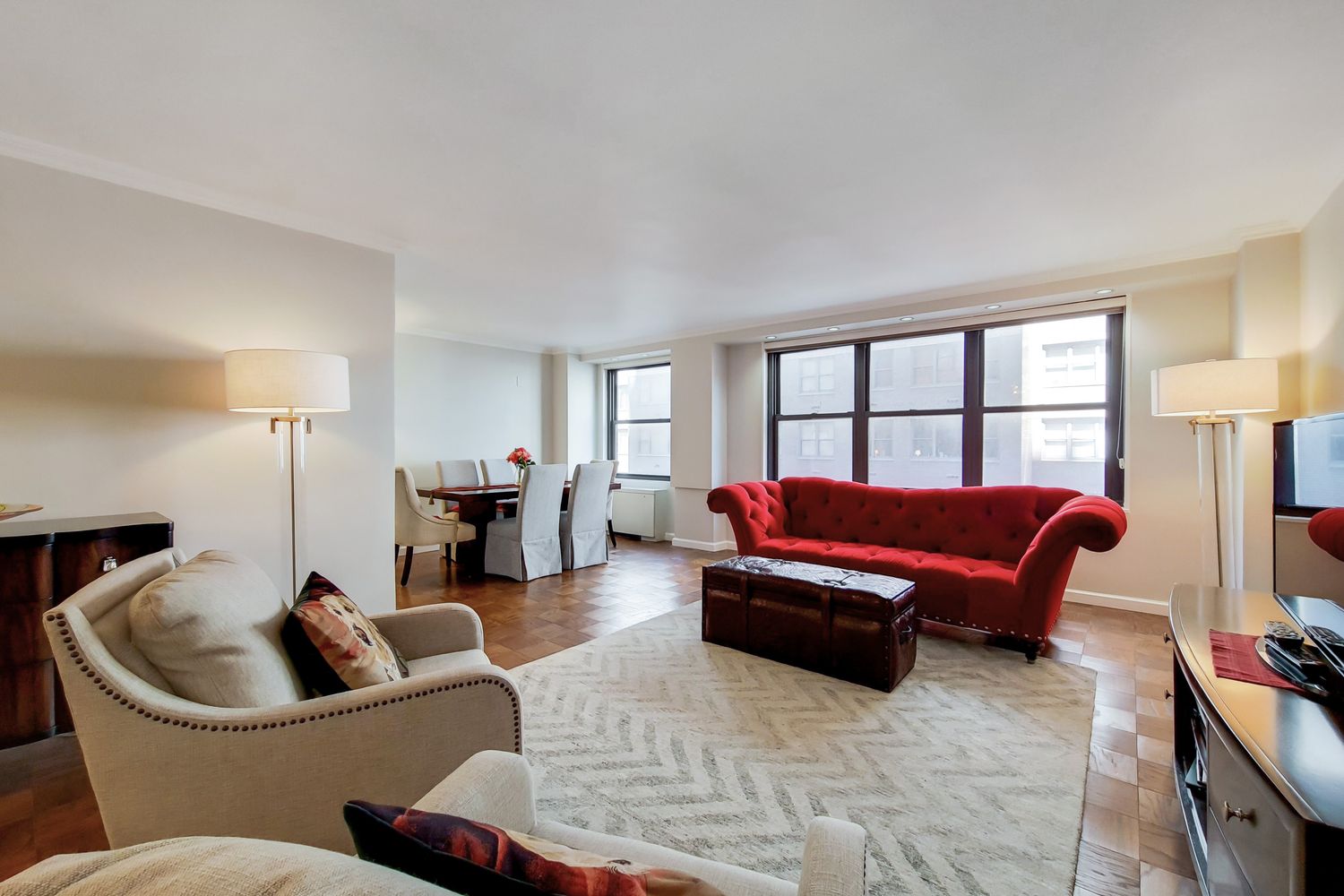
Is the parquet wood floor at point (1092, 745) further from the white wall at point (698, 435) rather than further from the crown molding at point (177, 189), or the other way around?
the crown molding at point (177, 189)

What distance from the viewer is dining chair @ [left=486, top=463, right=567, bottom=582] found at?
14.5 ft

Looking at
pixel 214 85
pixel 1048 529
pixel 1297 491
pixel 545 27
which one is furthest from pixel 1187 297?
pixel 214 85

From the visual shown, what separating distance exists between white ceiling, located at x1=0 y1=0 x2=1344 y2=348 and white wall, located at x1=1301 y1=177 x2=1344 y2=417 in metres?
0.15

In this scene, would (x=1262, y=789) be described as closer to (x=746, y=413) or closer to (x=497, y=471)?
(x=746, y=413)

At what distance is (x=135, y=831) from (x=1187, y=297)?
5335 mm

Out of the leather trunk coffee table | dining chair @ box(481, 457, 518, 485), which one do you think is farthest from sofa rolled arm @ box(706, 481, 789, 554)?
dining chair @ box(481, 457, 518, 485)

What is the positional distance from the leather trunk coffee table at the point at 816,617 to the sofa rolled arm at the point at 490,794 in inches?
77.1

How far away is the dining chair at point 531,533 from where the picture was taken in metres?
4.43

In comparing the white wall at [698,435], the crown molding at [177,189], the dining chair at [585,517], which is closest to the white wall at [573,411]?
the white wall at [698,435]

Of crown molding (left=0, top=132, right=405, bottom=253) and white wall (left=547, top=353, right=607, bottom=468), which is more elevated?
crown molding (left=0, top=132, right=405, bottom=253)

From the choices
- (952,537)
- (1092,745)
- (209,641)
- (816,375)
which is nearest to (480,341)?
(816,375)

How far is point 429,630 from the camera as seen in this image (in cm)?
186

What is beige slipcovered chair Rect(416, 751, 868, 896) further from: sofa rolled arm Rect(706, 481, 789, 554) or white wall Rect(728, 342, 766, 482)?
white wall Rect(728, 342, 766, 482)

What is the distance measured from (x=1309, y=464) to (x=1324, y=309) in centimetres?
151
